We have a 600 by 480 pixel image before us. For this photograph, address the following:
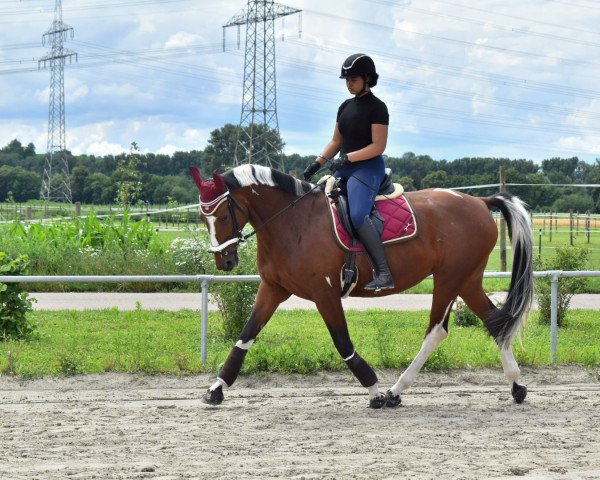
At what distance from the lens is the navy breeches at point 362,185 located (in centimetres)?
680

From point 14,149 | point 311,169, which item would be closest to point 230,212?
point 311,169

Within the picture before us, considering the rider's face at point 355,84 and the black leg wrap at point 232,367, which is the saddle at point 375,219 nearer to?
the rider's face at point 355,84

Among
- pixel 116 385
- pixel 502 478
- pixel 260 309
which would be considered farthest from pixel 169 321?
pixel 502 478

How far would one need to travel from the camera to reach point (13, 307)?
10031 mm

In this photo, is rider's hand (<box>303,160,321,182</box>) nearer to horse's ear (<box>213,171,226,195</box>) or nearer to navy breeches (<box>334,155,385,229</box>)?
navy breeches (<box>334,155,385,229</box>)

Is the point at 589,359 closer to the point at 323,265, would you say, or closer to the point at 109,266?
the point at 323,265

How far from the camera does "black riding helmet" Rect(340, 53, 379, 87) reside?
695 centimetres

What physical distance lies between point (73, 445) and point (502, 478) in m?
2.75

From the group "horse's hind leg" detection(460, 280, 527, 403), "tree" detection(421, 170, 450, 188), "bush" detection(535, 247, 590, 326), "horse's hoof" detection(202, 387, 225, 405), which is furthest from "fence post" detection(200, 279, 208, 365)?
"tree" detection(421, 170, 450, 188)

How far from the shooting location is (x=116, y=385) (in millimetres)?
7852

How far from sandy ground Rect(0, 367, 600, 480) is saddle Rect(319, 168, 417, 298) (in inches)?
45.9

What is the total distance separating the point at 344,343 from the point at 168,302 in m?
7.57

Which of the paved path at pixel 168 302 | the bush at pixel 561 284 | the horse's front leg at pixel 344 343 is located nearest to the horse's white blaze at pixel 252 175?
the horse's front leg at pixel 344 343

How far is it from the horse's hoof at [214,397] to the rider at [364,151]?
149 centimetres
